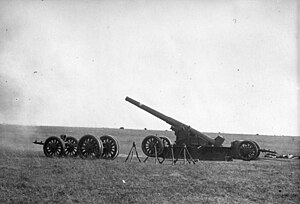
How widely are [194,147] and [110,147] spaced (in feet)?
→ 15.7

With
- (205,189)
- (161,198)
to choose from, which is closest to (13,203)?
(161,198)

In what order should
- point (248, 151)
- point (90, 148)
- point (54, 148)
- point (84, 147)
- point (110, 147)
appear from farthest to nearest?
point (248, 151), point (54, 148), point (110, 147), point (84, 147), point (90, 148)

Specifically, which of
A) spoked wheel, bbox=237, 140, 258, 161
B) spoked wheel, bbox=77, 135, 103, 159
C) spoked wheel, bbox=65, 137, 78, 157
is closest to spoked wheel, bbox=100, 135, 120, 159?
spoked wheel, bbox=77, 135, 103, 159

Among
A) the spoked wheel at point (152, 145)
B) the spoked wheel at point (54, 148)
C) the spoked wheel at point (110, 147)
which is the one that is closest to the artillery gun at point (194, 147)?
the spoked wheel at point (152, 145)

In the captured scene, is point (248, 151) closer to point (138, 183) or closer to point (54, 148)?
point (138, 183)

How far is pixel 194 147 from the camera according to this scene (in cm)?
2055

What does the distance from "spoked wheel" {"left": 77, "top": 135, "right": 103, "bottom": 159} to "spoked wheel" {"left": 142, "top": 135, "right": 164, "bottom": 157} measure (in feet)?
9.23

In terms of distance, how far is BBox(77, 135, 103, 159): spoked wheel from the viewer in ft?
62.1

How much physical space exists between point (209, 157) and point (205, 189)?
9.34 m

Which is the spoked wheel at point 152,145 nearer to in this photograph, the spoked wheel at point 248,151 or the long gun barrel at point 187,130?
the long gun barrel at point 187,130

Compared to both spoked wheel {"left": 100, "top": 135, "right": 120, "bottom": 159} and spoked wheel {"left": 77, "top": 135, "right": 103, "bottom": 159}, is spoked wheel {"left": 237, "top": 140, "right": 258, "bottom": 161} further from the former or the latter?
spoked wheel {"left": 77, "top": 135, "right": 103, "bottom": 159}

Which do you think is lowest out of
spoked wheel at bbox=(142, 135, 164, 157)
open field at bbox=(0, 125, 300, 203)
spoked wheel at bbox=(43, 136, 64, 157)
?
open field at bbox=(0, 125, 300, 203)

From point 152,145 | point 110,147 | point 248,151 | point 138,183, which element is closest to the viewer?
point 138,183

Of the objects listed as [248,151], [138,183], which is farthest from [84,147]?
[248,151]
